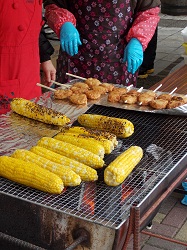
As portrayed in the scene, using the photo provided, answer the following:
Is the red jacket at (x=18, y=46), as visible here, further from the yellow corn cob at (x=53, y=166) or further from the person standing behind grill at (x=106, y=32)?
the yellow corn cob at (x=53, y=166)

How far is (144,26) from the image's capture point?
4.12m

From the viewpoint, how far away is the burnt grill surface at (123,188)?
1.98 metres

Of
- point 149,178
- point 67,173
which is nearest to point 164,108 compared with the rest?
point 149,178

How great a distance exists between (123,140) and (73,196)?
2.40 feet

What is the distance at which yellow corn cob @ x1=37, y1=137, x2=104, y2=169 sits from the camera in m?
2.37

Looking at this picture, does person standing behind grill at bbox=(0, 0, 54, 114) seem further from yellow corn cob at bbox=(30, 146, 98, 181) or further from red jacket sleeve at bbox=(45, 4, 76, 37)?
yellow corn cob at bbox=(30, 146, 98, 181)

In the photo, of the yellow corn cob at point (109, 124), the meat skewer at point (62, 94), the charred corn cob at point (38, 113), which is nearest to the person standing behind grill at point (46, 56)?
the meat skewer at point (62, 94)

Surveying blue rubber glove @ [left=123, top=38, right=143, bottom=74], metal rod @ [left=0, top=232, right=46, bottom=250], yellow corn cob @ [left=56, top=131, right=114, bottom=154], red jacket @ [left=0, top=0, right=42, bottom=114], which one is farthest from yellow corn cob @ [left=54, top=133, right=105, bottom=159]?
blue rubber glove @ [left=123, top=38, right=143, bottom=74]

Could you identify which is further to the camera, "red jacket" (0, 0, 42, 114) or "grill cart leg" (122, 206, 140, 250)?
"red jacket" (0, 0, 42, 114)

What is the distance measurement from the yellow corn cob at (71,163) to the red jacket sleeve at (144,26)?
78.4 inches

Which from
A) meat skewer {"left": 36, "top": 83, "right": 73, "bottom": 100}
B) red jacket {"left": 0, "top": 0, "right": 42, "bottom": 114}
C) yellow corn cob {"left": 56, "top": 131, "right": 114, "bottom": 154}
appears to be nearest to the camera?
yellow corn cob {"left": 56, "top": 131, "right": 114, "bottom": 154}

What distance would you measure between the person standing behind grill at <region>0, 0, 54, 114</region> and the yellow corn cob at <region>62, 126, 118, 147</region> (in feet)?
3.34

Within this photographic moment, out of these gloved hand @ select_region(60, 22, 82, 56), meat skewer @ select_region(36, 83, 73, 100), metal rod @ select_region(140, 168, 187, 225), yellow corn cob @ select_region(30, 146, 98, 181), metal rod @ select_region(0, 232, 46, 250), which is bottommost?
metal rod @ select_region(0, 232, 46, 250)

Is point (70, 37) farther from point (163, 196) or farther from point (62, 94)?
point (163, 196)
